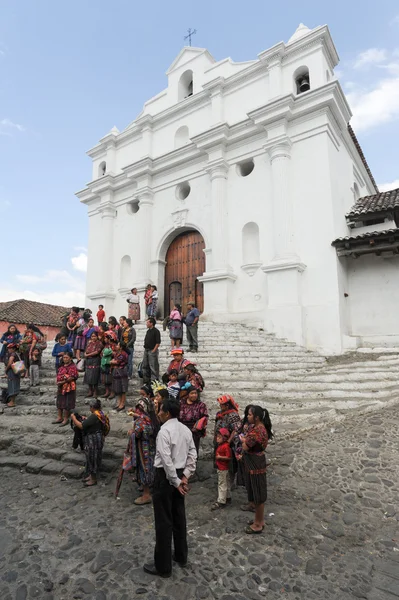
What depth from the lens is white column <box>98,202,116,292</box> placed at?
17625 mm

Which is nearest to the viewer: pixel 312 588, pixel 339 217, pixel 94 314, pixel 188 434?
pixel 312 588

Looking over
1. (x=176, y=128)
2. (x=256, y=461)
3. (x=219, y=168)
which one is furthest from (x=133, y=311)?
(x=256, y=461)

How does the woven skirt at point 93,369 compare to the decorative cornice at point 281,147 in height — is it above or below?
below

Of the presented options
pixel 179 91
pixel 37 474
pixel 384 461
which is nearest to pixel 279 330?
pixel 384 461

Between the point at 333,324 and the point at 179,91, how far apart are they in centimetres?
1341

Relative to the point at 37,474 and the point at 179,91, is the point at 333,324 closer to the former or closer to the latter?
the point at 37,474

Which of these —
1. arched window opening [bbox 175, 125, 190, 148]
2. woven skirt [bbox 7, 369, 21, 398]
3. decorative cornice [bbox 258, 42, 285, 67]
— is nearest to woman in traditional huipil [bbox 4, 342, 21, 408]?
woven skirt [bbox 7, 369, 21, 398]

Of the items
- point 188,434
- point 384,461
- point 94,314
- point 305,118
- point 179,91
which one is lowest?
point 384,461

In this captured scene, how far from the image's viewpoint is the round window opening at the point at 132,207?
1797cm

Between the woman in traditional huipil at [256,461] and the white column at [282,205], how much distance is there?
9.29m

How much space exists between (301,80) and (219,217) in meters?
6.06

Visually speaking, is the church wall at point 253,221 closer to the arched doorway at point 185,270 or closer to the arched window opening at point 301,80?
the arched doorway at point 185,270

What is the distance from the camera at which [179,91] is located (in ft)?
57.5

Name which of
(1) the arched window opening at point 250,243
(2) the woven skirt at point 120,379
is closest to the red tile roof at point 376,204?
(1) the arched window opening at point 250,243
